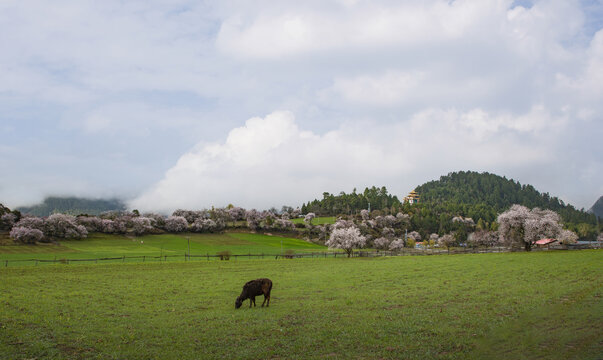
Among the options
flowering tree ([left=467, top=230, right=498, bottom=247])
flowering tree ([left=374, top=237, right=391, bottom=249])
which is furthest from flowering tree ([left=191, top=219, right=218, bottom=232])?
flowering tree ([left=467, top=230, right=498, bottom=247])

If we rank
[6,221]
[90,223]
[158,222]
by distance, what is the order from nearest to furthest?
[6,221] → [90,223] → [158,222]

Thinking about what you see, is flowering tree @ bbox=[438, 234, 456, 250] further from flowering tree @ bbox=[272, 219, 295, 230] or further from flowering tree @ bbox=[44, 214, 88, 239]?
flowering tree @ bbox=[44, 214, 88, 239]

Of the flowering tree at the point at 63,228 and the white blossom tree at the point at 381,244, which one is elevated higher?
the flowering tree at the point at 63,228

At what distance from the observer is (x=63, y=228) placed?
359 ft

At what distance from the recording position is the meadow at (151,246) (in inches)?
3420

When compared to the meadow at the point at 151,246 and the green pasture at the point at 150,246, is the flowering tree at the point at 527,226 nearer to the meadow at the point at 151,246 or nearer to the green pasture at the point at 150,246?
the meadow at the point at 151,246

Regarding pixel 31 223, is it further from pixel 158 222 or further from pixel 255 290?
pixel 255 290

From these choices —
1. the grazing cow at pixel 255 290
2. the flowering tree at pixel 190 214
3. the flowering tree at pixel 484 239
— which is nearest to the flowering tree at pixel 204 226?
the flowering tree at pixel 190 214

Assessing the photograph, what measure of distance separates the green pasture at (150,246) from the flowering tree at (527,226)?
184 feet

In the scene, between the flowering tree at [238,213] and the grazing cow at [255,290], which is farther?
the flowering tree at [238,213]

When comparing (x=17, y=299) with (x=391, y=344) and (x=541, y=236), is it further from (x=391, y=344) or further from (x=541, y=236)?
(x=541, y=236)

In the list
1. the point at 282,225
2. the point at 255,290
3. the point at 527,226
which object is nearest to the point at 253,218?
the point at 282,225

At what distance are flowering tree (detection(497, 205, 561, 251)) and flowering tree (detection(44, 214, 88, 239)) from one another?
111090 mm

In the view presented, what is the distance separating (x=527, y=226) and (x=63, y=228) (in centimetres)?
11663
